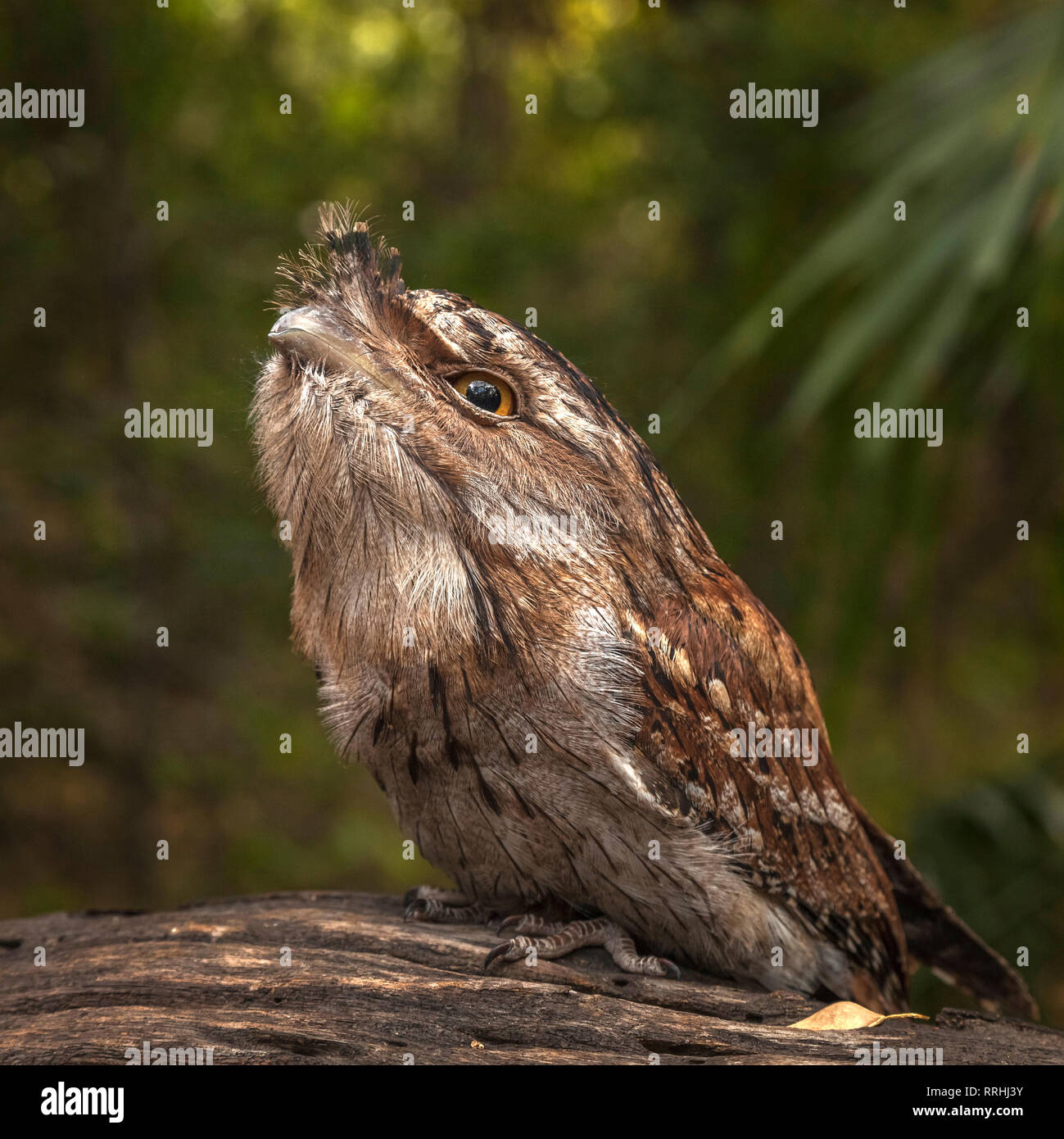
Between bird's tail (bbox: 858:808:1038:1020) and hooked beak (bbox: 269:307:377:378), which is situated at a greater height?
hooked beak (bbox: 269:307:377:378)

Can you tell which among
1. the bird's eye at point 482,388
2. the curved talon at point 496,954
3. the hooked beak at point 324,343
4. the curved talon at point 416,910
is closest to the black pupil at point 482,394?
the bird's eye at point 482,388

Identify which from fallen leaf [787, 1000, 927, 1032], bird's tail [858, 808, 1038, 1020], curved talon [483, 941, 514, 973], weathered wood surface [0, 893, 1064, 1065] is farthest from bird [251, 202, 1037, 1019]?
bird's tail [858, 808, 1038, 1020]

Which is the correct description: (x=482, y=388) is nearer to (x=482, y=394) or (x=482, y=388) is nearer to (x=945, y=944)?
(x=482, y=394)

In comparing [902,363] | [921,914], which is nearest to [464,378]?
[902,363]

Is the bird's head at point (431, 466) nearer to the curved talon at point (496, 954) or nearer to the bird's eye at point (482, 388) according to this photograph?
the bird's eye at point (482, 388)

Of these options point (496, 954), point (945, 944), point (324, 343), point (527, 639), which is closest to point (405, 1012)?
point (496, 954)

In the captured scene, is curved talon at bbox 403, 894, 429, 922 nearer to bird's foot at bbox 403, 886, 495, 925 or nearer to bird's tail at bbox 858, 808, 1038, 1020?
bird's foot at bbox 403, 886, 495, 925
